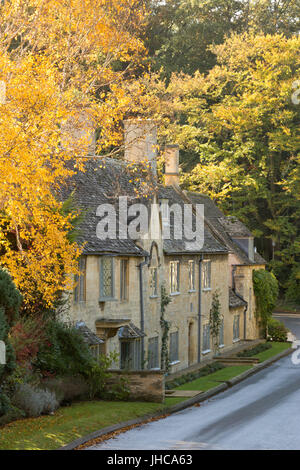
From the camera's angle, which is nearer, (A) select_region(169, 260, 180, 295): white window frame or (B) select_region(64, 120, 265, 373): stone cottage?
(B) select_region(64, 120, 265, 373): stone cottage

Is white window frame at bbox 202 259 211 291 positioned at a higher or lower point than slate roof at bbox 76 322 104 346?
higher

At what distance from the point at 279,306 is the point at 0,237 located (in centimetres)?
5066

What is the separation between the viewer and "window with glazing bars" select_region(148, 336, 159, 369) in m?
34.9

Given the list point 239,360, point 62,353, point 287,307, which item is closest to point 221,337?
point 239,360

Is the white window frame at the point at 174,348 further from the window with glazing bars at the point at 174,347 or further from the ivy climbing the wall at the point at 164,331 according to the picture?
the ivy climbing the wall at the point at 164,331

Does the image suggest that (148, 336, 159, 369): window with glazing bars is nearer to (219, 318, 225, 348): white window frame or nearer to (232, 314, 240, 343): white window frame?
(219, 318, 225, 348): white window frame

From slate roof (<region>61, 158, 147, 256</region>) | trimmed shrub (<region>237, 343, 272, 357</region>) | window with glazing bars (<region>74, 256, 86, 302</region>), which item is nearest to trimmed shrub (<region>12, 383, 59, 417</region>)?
window with glazing bars (<region>74, 256, 86, 302</region>)

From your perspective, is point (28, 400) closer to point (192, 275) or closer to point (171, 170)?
point (192, 275)

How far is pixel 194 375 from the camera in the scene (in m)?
36.4

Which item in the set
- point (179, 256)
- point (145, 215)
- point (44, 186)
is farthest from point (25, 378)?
point (179, 256)

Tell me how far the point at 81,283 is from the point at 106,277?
6.41ft

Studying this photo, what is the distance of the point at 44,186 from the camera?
23.2m

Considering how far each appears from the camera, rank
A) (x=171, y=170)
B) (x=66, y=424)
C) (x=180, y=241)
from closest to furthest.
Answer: (x=66, y=424), (x=180, y=241), (x=171, y=170)

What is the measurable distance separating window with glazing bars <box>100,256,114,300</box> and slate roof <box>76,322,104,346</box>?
2.15 metres
